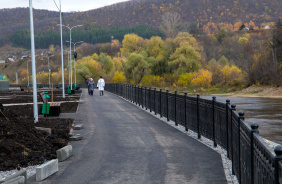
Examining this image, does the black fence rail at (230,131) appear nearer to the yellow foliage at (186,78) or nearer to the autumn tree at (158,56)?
the yellow foliage at (186,78)

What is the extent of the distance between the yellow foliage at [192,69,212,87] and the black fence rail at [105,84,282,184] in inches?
1964

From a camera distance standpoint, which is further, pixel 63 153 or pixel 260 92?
pixel 260 92

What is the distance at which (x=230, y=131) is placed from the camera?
28.2 feet

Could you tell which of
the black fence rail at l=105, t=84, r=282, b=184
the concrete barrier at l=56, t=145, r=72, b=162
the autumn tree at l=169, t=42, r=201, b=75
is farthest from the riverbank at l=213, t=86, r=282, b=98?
the concrete barrier at l=56, t=145, r=72, b=162

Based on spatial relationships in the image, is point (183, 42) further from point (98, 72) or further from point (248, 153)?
point (248, 153)

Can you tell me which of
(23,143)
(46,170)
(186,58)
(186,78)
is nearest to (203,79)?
(186,78)

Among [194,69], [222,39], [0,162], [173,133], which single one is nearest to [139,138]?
[173,133]

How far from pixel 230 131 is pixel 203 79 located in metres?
63.9

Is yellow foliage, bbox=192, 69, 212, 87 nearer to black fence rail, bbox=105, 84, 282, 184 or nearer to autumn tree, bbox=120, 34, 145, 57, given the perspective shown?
autumn tree, bbox=120, 34, 145, 57

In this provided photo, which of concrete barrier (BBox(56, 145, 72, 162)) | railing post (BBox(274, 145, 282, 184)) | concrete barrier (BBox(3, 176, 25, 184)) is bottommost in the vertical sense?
concrete barrier (BBox(56, 145, 72, 162))

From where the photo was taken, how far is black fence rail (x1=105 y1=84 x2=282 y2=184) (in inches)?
159

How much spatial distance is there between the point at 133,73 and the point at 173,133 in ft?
214

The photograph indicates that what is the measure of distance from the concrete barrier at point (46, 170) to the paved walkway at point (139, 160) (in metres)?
0.10

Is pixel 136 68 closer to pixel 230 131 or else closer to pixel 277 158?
pixel 230 131
